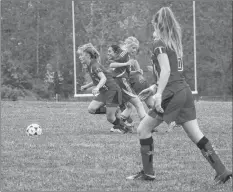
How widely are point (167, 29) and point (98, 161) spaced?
7.01ft

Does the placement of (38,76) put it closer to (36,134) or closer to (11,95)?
(11,95)

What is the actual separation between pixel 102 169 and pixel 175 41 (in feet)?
5.58

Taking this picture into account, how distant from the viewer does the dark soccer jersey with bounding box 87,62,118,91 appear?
33.6 ft

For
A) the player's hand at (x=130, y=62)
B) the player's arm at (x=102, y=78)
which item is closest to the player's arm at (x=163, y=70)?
the player's arm at (x=102, y=78)

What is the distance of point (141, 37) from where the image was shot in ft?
93.5

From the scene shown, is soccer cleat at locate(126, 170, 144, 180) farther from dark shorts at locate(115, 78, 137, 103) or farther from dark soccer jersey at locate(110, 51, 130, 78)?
dark soccer jersey at locate(110, 51, 130, 78)

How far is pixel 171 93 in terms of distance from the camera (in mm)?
5766

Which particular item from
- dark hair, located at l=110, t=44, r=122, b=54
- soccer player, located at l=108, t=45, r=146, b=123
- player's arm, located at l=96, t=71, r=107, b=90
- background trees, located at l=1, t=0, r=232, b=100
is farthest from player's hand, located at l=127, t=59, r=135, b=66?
background trees, located at l=1, t=0, r=232, b=100

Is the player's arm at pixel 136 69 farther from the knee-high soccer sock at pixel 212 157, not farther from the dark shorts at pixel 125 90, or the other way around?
the knee-high soccer sock at pixel 212 157

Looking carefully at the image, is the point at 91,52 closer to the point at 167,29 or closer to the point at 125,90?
the point at 125,90

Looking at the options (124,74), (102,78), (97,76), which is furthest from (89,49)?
(124,74)

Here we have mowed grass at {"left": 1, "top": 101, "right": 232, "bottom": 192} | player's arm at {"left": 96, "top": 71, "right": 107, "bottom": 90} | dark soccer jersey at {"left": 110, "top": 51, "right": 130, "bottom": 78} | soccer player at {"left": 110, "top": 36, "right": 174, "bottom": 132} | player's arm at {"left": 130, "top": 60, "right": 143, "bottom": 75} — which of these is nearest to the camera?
mowed grass at {"left": 1, "top": 101, "right": 232, "bottom": 192}

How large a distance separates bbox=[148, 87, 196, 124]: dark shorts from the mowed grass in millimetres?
619

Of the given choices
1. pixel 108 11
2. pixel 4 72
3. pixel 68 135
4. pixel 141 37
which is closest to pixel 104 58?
pixel 141 37
